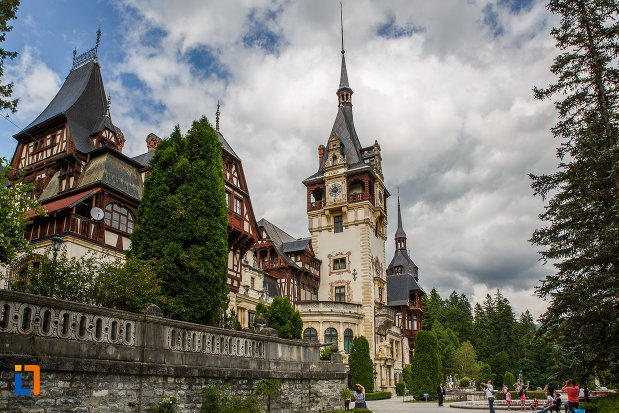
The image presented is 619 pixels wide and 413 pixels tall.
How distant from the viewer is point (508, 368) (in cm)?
7556

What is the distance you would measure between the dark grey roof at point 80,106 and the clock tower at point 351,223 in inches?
1064

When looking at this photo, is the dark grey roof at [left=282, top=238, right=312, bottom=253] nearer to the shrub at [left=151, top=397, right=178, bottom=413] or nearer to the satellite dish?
the satellite dish

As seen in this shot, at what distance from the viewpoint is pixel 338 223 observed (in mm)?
Answer: 52531

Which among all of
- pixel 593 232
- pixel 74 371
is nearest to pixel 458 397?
pixel 593 232

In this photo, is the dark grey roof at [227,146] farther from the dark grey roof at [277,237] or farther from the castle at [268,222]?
the dark grey roof at [277,237]

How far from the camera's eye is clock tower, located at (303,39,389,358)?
49469 mm

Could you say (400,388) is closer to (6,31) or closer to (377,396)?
(377,396)

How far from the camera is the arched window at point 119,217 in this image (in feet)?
81.9

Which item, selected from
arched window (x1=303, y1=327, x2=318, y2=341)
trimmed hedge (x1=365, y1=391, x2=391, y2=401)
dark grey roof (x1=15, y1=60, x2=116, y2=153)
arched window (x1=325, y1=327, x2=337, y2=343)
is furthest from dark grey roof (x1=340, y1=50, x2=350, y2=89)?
trimmed hedge (x1=365, y1=391, x2=391, y2=401)

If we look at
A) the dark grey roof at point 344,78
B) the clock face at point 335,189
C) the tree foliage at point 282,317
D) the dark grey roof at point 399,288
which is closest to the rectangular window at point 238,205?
the tree foliage at point 282,317

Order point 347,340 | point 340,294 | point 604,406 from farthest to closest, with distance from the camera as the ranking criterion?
point 340,294, point 347,340, point 604,406

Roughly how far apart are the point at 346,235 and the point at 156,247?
34.6 meters

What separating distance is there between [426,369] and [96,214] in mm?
25372

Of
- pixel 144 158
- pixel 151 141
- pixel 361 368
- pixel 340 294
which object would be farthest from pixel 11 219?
pixel 340 294
